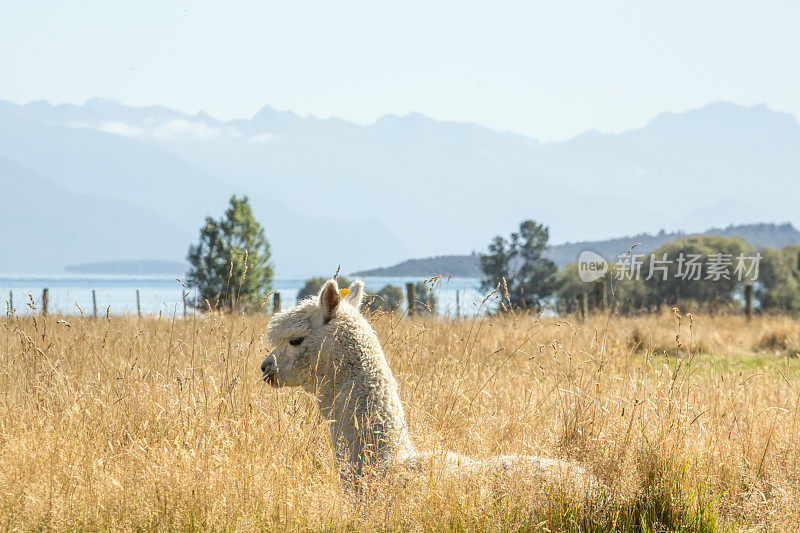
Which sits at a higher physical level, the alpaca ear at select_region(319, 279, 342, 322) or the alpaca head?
the alpaca ear at select_region(319, 279, 342, 322)

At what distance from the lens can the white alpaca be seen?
3.92 meters

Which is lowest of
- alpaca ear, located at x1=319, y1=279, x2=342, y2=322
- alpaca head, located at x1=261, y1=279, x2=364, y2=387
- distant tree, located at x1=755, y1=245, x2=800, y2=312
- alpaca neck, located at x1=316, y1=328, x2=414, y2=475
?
distant tree, located at x1=755, y1=245, x2=800, y2=312

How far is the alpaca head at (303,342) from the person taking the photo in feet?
12.9

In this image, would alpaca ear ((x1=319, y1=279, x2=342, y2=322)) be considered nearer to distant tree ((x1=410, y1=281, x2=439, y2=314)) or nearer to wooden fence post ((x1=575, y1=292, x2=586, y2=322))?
distant tree ((x1=410, y1=281, x2=439, y2=314))

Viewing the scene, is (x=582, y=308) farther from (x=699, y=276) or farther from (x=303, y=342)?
(x=699, y=276)

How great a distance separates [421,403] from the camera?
220 inches

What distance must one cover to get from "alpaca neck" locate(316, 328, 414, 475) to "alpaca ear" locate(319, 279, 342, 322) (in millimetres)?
159

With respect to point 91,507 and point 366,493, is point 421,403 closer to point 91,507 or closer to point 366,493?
point 366,493

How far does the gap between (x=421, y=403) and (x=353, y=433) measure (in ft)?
5.48

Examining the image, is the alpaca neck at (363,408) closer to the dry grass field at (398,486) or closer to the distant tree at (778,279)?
the dry grass field at (398,486)

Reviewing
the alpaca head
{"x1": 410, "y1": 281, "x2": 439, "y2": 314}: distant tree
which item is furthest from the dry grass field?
{"x1": 410, "y1": 281, "x2": 439, "y2": 314}: distant tree

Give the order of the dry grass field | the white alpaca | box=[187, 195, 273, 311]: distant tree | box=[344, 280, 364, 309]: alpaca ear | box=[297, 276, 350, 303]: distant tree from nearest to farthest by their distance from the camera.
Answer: the dry grass field
the white alpaca
box=[344, 280, 364, 309]: alpaca ear
box=[297, 276, 350, 303]: distant tree
box=[187, 195, 273, 311]: distant tree

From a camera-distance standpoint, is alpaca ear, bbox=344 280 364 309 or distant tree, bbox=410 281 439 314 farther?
distant tree, bbox=410 281 439 314

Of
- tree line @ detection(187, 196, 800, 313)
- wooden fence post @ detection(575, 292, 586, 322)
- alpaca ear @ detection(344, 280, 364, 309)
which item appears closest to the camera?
alpaca ear @ detection(344, 280, 364, 309)
